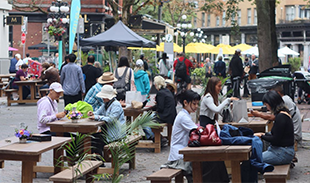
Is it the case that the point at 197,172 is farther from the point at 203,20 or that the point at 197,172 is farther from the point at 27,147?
the point at 203,20

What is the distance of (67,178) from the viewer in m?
6.82

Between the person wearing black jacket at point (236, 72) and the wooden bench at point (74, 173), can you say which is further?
the person wearing black jacket at point (236, 72)

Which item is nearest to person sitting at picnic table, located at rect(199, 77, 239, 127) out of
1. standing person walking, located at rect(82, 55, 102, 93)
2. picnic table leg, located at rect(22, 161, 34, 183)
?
picnic table leg, located at rect(22, 161, 34, 183)

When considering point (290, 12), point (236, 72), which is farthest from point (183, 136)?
point (290, 12)

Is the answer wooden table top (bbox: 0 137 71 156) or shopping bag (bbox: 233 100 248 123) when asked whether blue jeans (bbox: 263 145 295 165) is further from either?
wooden table top (bbox: 0 137 71 156)

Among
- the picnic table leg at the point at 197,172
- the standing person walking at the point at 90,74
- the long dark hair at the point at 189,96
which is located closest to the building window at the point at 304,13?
the standing person walking at the point at 90,74

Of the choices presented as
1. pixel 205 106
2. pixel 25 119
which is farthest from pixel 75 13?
pixel 205 106

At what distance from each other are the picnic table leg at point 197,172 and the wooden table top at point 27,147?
1.87 meters

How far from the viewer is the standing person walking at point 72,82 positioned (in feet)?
46.2

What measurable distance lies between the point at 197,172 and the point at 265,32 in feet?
45.3

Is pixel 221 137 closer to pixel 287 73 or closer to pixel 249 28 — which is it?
pixel 287 73

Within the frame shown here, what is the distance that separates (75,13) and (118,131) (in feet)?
37.1

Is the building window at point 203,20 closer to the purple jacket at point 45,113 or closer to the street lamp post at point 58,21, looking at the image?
the street lamp post at point 58,21

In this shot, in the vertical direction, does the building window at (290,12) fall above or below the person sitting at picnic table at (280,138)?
above
